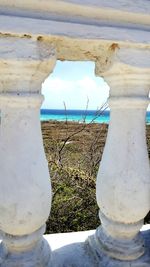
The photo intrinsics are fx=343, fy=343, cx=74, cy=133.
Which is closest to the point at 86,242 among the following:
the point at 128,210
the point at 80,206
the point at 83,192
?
the point at 128,210

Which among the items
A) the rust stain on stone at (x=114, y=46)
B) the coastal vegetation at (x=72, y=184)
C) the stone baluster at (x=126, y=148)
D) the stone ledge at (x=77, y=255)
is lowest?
the coastal vegetation at (x=72, y=184)

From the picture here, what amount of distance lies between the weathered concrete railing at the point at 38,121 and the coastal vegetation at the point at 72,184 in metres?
1.05

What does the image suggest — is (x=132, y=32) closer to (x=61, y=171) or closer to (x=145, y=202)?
(x=145, y=202)

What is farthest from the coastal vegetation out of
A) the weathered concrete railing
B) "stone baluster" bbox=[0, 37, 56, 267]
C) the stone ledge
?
"stone baluster" bbox=[0, 37, 56, 267]

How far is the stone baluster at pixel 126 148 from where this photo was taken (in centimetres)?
100

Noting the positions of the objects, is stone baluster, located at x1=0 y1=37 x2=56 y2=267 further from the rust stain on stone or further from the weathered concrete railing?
the rust stain on stone

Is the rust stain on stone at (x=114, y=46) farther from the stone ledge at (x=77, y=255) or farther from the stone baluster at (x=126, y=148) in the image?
the stone ledge at (x=77, y=255)

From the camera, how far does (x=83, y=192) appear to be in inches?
99.4

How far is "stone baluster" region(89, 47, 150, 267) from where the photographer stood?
100cm

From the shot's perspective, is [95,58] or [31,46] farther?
[95,58]

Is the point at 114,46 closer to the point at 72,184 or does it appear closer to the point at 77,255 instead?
the point at 77,255

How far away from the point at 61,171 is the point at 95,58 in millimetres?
1801

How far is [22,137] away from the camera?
2.99ft

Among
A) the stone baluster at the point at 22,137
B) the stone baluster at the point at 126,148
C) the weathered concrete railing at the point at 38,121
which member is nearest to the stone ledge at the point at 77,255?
the weathered concrete railing at the point at 38,121
